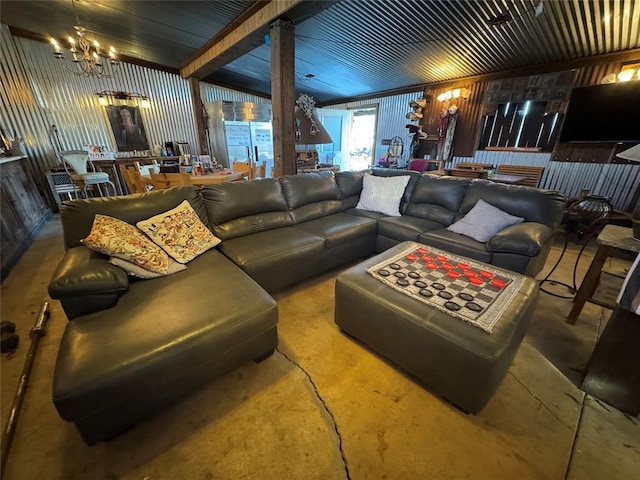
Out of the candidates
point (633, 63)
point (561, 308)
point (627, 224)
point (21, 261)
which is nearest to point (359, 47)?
point (633, 63)

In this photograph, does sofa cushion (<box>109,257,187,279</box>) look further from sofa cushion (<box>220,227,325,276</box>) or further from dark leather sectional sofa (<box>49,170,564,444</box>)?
sofa cushion (<box>220,227,325,276</box>)

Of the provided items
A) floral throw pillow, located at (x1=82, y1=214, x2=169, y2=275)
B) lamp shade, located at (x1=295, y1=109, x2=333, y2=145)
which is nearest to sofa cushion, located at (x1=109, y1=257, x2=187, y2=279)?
floral throw pillow, located at (x1=82, y1=214, x2=169, y2=275)

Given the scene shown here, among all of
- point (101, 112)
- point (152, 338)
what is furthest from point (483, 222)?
point (101, 112)

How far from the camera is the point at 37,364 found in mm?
1541

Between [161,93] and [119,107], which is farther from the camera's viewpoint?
[161,93]

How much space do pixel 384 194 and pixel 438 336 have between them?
2.05 meters

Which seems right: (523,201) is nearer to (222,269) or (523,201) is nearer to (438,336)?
(438,336)

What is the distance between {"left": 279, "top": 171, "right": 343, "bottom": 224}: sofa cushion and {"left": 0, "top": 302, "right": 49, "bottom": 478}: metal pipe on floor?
208 centimetres

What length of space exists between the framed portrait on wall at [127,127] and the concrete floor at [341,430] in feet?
18.5

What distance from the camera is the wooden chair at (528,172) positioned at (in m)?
4.50

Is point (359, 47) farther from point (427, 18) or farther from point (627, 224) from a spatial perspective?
point (627, 224)

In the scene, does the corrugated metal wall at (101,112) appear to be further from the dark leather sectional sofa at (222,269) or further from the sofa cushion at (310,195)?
the sofa cushion at (310,195)

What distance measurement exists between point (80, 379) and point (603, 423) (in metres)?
2.31

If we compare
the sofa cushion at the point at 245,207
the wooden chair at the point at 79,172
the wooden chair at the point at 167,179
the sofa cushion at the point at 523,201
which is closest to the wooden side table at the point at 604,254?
the sofa cushion at the point at 523,201
